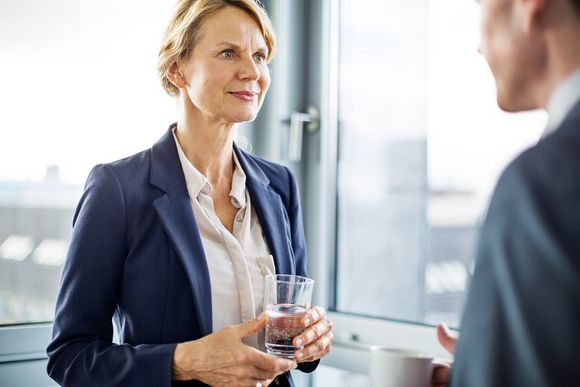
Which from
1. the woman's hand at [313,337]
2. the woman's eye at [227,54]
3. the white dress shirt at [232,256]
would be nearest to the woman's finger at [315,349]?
the woman's hand at [313,337]

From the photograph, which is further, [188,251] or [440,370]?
[188,251]

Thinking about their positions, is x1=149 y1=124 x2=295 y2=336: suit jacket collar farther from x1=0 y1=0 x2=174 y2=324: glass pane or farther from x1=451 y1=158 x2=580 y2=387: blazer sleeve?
x1=451 y1=158 x2=580 y2=387: blazer sleeve

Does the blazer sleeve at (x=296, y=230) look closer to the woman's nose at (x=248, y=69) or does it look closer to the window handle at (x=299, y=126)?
the woman's nose at (x=248, y=69)

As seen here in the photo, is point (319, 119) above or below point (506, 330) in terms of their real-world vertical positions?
above

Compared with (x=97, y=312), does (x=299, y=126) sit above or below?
above

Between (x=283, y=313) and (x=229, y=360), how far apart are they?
161 mm

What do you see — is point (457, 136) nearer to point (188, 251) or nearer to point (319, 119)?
point (319, 119)

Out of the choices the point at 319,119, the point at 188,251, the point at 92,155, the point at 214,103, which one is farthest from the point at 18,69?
the point at 319,119

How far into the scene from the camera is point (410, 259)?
8.09 feet

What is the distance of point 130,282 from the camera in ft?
5.58

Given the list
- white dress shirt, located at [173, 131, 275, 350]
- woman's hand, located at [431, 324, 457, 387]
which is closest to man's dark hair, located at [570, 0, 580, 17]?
woman's hand, located at [431, 324, 457, 387]

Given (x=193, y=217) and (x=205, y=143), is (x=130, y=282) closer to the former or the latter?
(x=193, y=217)

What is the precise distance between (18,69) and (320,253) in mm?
1310

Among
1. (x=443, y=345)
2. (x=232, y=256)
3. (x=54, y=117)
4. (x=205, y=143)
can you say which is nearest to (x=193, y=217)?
(x=232, y=256)
